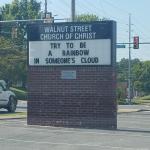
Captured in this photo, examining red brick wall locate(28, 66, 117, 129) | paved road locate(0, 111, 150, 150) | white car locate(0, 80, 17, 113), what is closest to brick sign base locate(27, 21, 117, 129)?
red brick wall locate(28, 66, 117, 129)

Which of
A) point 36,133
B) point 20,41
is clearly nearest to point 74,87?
point 36,133

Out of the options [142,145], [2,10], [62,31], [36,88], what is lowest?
[142,145]

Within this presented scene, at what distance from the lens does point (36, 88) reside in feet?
71.7

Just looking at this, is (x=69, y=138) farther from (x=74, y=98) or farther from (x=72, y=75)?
(x=72, y=75)

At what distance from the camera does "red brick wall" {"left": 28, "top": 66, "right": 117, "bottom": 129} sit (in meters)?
20.9

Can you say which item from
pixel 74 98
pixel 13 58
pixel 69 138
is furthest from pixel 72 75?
pixel 13 58

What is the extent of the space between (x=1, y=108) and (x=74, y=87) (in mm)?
14016

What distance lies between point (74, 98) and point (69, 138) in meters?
4.17

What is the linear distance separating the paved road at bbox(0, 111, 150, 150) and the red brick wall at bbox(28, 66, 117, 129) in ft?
2.56

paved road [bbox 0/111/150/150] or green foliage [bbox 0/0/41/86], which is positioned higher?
green foliage [bbox 0/0/41/86]

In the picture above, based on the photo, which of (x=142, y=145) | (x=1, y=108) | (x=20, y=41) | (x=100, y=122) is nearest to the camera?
(x=142, y=145)

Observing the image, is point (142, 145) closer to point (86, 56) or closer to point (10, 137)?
point (10, 137)

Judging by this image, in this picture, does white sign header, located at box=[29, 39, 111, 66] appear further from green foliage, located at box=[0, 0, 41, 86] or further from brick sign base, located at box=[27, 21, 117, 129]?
green foliage, located at box=[0, 0, 41, 86]

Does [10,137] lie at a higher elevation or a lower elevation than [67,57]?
lower
